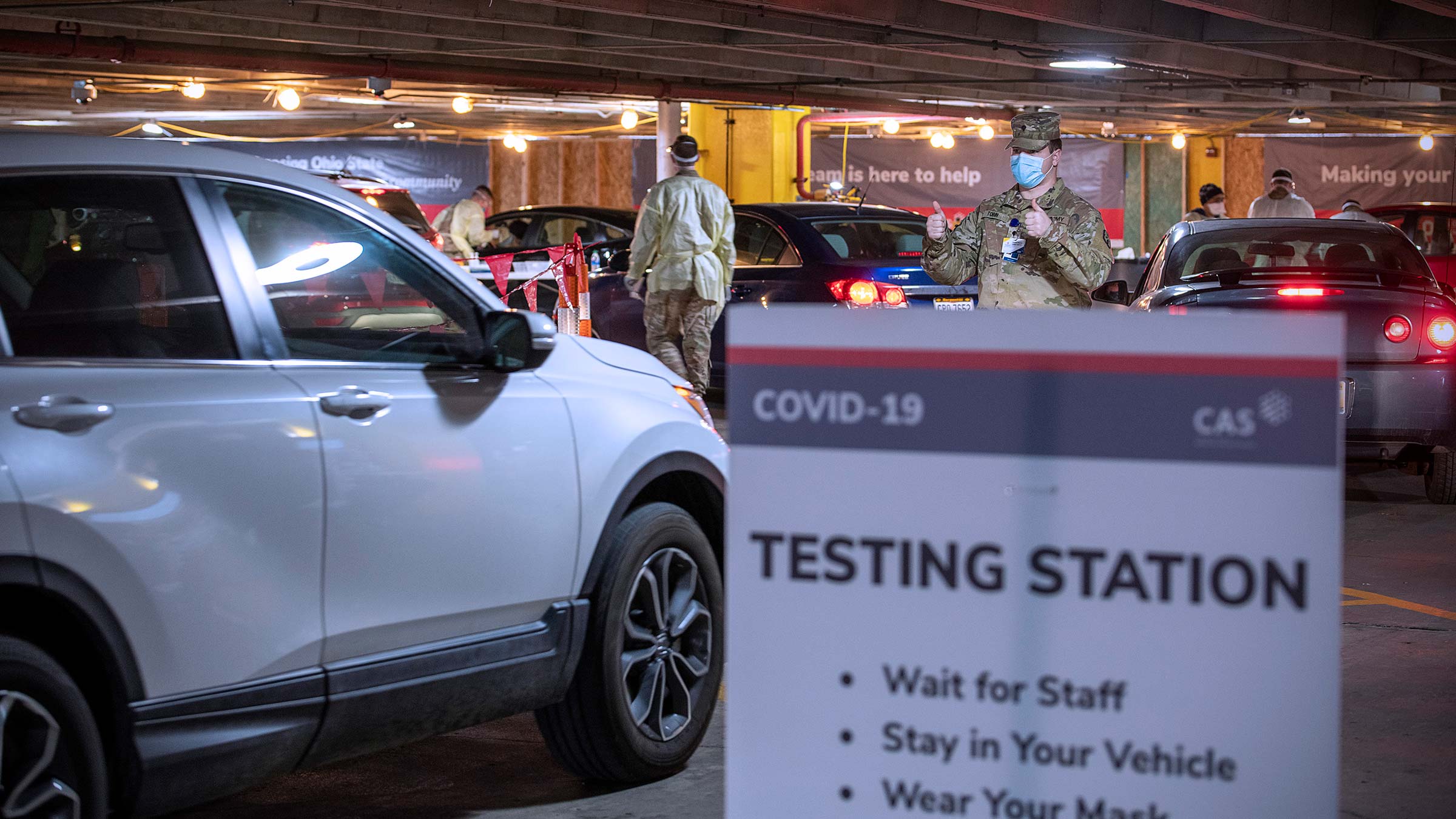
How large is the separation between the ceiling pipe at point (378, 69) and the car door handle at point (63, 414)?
1402 cm

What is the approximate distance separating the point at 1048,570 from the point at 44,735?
6.35 feet

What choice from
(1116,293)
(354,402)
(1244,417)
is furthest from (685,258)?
(1244,417)

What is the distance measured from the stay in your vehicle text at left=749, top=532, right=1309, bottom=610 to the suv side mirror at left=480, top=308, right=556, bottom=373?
194 cm

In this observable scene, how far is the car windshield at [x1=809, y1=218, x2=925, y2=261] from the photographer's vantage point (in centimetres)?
1252

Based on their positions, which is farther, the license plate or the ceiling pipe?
the ceiling pipe

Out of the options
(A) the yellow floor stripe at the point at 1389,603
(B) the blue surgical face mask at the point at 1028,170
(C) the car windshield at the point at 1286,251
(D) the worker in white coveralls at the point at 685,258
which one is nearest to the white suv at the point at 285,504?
(B) the blue surgical face mask at the point at 1028,170

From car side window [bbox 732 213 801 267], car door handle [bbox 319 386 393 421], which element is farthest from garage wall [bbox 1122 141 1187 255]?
car door handle [bbox 319 386 393 421]

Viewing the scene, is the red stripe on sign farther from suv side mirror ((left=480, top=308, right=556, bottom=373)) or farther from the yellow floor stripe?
the yellow floor stripe

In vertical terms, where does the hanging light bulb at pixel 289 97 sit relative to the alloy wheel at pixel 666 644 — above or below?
above

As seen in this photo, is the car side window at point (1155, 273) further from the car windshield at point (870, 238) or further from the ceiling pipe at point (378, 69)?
the ceiling pipe at point (378, 69)

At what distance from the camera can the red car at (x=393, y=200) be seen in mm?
17016

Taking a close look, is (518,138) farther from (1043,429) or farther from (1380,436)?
(1043,429)

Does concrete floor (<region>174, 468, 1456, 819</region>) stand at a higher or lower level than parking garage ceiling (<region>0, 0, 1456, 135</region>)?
lower

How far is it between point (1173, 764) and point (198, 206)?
246 centimetres
